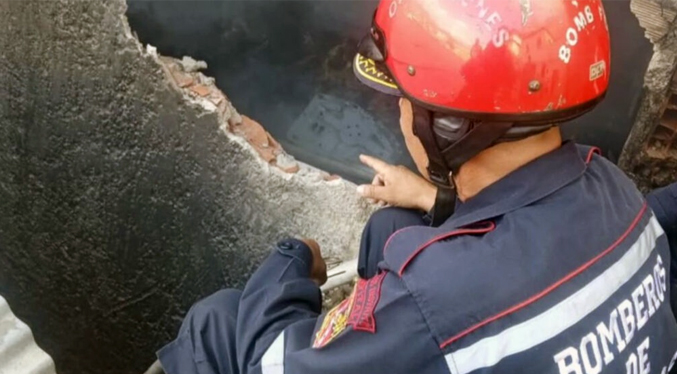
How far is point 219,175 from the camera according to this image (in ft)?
8.55

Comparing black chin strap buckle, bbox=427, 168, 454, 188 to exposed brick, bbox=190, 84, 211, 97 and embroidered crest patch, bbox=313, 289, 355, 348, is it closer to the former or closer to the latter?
embroidered crest patch, bbox=313, 289, 355, 348

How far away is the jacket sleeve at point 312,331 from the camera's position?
4.91 ft

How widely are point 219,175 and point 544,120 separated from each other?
49.0 inches

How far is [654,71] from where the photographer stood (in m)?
2.29

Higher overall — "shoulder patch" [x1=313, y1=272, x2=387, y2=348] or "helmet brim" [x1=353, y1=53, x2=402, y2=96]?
"helmet brim" [x1=353, y1=53, x2=402, y2=96]

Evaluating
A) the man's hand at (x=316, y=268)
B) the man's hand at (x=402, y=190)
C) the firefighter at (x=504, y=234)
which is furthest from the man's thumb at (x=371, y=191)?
the firefighter at (x=504, y=234)

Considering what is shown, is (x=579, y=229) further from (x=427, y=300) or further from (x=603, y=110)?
(x=603, y=110)

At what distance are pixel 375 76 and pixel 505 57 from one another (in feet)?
1.23

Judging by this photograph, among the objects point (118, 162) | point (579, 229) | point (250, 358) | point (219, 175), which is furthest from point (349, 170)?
point (579, 229)

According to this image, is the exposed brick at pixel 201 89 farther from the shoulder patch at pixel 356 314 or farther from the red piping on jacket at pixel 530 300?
the red piping on jacket at pixel 530 300

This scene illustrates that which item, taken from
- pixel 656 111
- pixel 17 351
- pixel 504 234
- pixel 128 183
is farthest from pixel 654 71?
pixel 17 351

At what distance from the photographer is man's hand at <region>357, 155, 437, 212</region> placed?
7.52 ft

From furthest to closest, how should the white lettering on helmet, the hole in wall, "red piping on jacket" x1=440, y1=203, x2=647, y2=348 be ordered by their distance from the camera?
the hole in wall, the white lettering on helmet, "red piping on jacket" x1=440, y1=203, x2=647, y2=348

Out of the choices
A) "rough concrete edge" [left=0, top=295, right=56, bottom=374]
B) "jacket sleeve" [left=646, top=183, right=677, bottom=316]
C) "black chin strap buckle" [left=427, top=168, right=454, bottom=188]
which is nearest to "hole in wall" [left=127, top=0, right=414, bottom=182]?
"jacket sleeve" [left=646, top=183, right=677, bottom=316]
